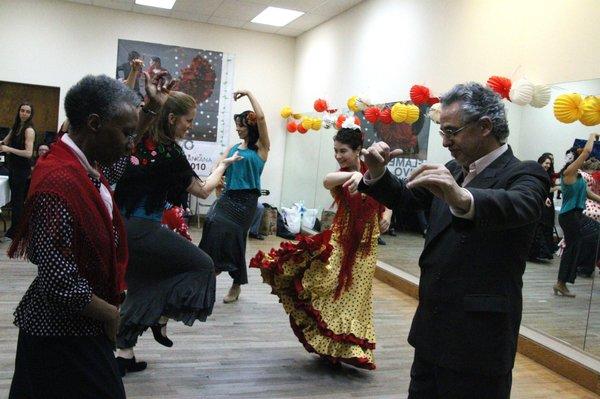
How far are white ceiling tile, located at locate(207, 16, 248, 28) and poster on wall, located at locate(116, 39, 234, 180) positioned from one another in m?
0.50

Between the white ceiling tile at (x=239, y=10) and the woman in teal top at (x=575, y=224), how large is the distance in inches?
229

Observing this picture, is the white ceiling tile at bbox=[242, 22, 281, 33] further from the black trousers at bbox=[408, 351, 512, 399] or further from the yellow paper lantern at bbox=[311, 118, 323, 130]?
the black trousers at bbox=[408, 351, 512, 399]

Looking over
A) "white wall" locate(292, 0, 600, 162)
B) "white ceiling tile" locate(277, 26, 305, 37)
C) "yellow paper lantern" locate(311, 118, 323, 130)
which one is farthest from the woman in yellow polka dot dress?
"white ceiling tile" locate(277, 26, 305, 37)

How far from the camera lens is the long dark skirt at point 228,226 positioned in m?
4.57

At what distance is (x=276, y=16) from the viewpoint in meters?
9.20

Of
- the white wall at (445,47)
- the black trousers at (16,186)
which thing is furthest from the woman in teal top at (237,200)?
the black trousers at (16,186)

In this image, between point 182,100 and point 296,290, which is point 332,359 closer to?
point 296,290

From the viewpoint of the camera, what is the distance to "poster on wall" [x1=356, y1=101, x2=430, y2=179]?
6180 mm

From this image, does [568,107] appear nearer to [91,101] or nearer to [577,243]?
[577,243]

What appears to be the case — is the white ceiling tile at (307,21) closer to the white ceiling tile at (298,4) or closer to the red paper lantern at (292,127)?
the white ceiling tile at (298,4)

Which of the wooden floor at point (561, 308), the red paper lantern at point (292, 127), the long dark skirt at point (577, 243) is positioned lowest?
the wooden floor at point (561, 308)

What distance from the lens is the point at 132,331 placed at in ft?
9.89

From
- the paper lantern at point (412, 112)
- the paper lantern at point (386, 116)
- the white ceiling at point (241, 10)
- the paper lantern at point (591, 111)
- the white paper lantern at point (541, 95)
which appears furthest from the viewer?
the white ceiling at point (241, 10)

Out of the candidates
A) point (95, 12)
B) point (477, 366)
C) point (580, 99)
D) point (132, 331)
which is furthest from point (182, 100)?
point (95, 12)
